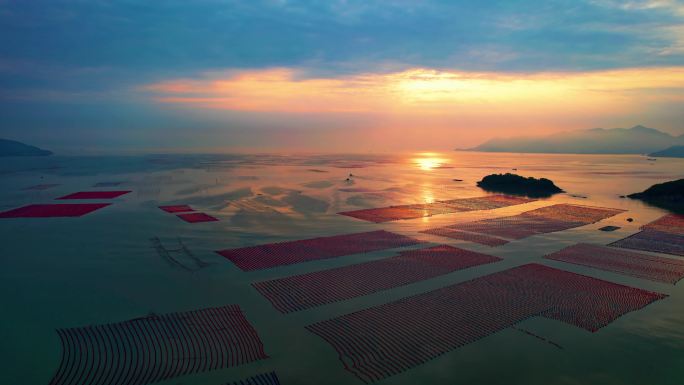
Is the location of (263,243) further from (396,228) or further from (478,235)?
(478,235)

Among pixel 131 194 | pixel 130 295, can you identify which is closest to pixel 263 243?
pixel 130 295

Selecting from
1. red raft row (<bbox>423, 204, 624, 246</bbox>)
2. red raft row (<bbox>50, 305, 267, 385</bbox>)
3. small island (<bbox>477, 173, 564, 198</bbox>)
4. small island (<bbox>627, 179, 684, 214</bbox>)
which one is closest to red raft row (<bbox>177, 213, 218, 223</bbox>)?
red raft row (<bbox>423, 204, 624, 246</bbox>)

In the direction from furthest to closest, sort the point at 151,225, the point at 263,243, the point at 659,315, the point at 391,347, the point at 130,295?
the point at 151,225
the point at 263,243
the point at 130,295
the point at 659,315
the point at 391,347

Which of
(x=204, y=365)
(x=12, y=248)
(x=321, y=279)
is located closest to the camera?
(x=204, y=365)

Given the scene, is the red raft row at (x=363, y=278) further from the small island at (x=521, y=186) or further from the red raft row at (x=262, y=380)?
the small island at (x=521, y=186)

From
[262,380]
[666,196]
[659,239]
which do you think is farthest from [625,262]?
[666,196]

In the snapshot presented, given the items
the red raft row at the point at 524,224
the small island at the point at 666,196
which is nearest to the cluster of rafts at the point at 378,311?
the red raft row at the point at 524,224

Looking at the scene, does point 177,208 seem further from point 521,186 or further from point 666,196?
point 666,196
